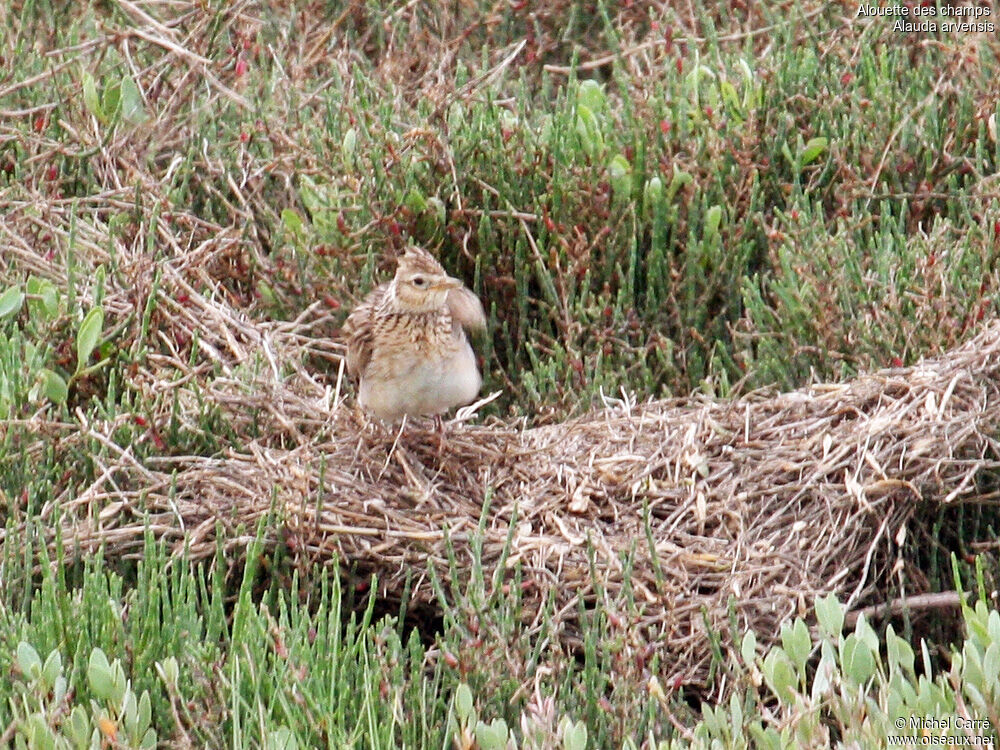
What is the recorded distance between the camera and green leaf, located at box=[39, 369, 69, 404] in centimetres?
534

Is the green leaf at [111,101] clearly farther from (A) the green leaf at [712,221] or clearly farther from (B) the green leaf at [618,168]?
(A) the green leaf at [712,221]

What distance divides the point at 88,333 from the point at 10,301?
0.27m

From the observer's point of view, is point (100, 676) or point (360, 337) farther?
point (360, 337)

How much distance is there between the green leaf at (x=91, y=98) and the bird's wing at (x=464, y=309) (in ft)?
7.37

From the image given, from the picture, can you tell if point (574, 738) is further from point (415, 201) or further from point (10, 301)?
point (415, 201)

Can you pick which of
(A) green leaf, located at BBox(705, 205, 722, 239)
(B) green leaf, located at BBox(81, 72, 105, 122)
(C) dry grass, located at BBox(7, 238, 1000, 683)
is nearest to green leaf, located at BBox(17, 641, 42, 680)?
(C) dry grass, located at BBox(7, 238, 1000, 683)

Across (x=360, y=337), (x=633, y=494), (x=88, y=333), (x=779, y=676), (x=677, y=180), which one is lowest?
(x=633, y=494)

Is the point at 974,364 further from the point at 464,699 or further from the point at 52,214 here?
the point at 52,214

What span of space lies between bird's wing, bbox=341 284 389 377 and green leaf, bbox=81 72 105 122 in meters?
2.18

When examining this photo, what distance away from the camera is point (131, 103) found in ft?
22.8

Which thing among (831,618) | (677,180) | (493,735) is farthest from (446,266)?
(493,735)

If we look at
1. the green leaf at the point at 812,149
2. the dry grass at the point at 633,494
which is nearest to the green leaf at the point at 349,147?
the dry grass at the point at 633,494

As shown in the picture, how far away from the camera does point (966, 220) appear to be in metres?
5.89

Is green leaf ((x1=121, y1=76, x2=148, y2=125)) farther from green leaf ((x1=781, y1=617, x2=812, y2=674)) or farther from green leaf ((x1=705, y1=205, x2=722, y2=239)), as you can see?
green leaf ((x1=781, y1=617, x2=812, y2=674))
